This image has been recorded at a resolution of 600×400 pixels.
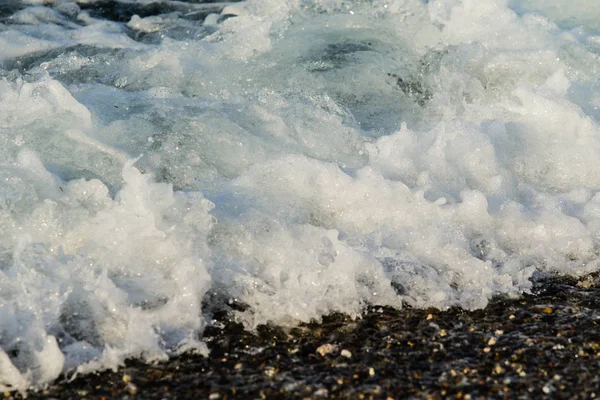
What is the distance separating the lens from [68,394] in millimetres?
2953

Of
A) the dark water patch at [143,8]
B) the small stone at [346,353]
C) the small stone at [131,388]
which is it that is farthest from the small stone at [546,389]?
the dark water patch at [143,8]

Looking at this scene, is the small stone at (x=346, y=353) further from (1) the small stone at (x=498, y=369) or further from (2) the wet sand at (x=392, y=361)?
(1) the small stone at (x=498, y=369)

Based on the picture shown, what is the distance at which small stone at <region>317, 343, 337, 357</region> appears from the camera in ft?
10.5

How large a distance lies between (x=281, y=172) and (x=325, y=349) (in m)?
1.46

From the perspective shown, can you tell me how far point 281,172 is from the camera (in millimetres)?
4395

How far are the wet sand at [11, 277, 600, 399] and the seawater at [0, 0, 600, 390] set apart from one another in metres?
0.12

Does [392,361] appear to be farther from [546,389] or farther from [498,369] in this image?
[546,389]

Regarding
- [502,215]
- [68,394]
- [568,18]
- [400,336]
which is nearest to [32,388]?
[68,394]

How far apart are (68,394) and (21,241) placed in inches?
36.0

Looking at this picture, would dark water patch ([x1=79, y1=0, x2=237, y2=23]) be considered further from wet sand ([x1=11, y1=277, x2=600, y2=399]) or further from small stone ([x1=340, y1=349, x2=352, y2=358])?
small stone ([x1=340, y1=349, x2=352, y2=358])

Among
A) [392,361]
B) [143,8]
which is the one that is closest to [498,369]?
[392,361]

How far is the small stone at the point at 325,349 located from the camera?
10.5 feet

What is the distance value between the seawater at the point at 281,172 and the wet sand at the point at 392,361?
0.12m

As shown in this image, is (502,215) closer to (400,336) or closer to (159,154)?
(400,336)
